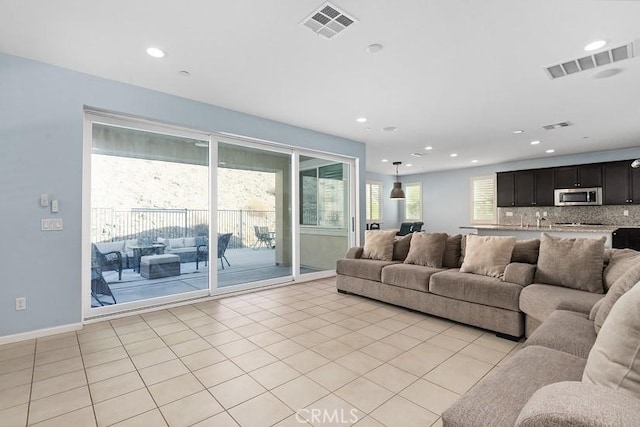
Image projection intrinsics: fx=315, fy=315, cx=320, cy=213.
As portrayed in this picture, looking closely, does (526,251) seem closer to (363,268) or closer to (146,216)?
(363,268)

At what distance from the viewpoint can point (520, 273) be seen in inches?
125

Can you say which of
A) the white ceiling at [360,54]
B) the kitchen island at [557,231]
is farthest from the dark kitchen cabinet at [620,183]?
the white ceiling at [360,54]

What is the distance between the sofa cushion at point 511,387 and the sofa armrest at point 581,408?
0.19 metres

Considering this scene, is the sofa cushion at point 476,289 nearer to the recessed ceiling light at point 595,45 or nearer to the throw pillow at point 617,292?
the throw pillow at point 617,292

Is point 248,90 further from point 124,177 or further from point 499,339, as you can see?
point 499,339

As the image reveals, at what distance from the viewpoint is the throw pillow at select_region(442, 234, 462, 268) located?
166 inches

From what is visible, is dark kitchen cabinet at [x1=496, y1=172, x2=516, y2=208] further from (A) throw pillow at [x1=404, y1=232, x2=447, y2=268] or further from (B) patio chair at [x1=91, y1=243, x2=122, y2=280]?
(B) patio chair at [x1=91, y1=243, x2=122, y2=280]

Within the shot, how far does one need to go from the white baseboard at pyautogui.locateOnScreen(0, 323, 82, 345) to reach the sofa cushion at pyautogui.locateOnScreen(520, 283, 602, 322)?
4.55 meters

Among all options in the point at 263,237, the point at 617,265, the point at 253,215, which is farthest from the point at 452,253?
the point at 253,215

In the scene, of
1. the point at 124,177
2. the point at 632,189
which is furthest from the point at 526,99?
the point at 124,177

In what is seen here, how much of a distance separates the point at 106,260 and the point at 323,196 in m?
3.71

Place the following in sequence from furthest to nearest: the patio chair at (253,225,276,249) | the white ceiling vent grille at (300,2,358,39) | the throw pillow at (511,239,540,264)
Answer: the patio chair at (253,225,276,249) → the throw pillow at (511,239,540,264) → the white ceiling vent grille at (300,2,358,39)

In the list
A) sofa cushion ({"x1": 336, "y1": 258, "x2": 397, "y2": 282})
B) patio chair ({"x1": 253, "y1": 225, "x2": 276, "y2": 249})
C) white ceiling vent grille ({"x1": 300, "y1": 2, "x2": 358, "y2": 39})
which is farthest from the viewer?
patio chair ({"x1": 253, "y1": 225, "x2": 276, "y2": 249})

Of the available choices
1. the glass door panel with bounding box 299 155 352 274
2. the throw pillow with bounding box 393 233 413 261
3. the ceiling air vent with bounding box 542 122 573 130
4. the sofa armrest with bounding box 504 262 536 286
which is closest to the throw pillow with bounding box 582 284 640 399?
the sofa armrest with bounding box 504 262 536 286
